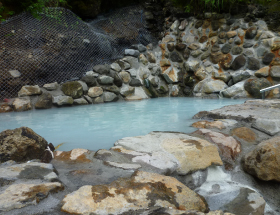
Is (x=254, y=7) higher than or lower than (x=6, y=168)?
higher

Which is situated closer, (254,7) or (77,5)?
(254,7)

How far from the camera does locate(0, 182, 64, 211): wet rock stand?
833 millimetres

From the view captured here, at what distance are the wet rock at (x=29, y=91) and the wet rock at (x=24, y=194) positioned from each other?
129 inches

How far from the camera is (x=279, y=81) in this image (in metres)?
4.73

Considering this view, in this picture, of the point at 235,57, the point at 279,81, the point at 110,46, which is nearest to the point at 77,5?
the point at 110,46

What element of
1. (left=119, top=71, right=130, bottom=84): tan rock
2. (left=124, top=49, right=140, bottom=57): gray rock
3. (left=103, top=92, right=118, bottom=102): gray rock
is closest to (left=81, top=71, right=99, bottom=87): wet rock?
(left=103, top=92, right=118, bottom=102): gray rock

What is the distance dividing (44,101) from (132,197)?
3364 millimetres

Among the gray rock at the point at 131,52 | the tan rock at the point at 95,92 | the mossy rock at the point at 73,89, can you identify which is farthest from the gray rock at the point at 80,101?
the gray rock at the point at 131,52

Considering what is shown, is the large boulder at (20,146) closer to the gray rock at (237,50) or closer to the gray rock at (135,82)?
the gray rock at (135,82)

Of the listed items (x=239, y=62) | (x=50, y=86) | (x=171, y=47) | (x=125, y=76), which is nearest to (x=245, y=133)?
(x=50, y=86)

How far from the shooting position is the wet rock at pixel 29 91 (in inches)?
152

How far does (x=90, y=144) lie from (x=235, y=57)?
474 cm

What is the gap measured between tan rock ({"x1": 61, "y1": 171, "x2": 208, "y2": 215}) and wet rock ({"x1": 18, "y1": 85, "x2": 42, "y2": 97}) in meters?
3.40

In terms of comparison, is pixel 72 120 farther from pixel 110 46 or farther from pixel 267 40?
pixel 267 40
